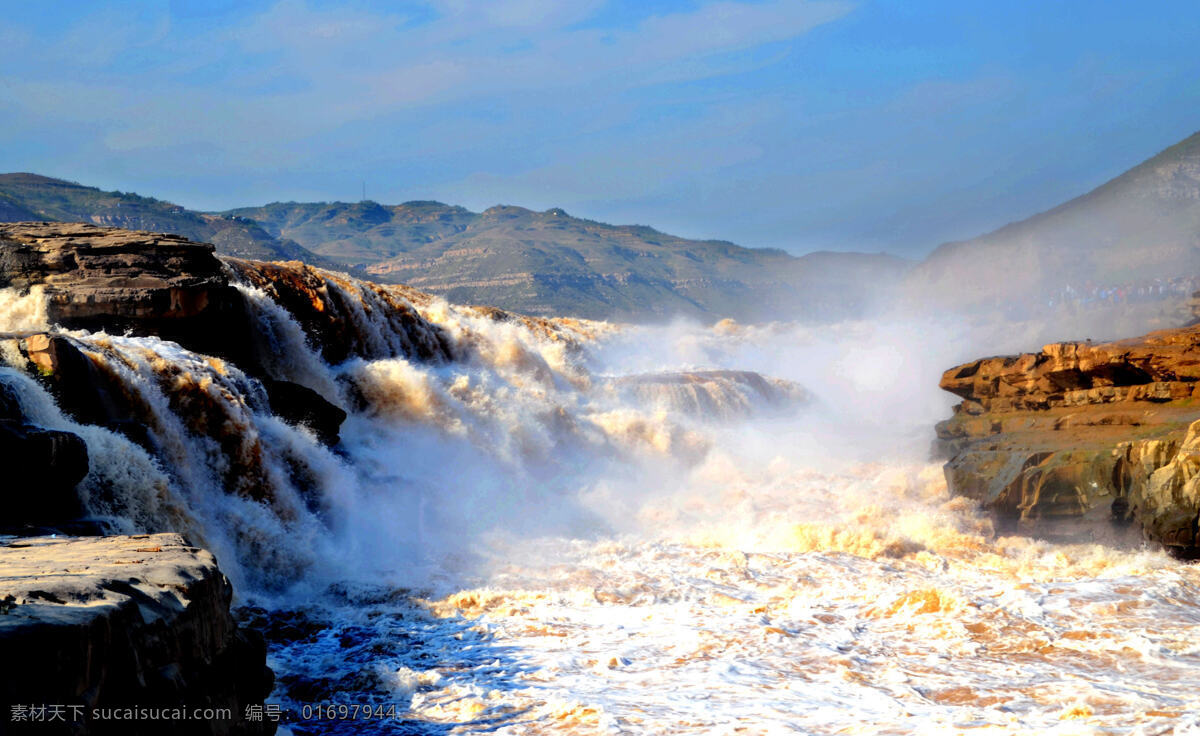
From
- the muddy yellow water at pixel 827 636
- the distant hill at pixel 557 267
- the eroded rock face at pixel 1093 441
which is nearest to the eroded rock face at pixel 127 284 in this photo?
the muddy yellow water at pixel 827 636

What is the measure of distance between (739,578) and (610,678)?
3806mm

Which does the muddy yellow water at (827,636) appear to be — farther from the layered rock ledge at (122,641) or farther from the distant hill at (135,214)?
the distant hill at (135,214)

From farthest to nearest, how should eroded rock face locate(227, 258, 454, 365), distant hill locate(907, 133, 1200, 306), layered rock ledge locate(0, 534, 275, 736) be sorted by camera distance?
1. distant hill locate(907, 133, 1200, 306)
2. eroded rock face locate(227, 258, 454, 365)
3. layered rock ledge locate(0, 534, 275, 736)

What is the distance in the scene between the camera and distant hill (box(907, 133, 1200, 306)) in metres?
58.2

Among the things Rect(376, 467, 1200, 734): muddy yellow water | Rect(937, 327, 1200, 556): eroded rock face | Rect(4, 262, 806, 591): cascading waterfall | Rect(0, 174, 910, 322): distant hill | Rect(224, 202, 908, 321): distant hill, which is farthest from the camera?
Rect(224, 202, 908, 321): distant hill

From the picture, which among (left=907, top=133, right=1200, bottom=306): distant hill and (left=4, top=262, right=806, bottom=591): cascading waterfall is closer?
(left=4, top=262, right=806, bottom=591): cascading waterfall

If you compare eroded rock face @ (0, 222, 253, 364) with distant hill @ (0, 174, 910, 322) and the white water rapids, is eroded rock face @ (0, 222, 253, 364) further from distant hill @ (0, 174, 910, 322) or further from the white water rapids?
distant hill @ (0, 174, 910, 322)

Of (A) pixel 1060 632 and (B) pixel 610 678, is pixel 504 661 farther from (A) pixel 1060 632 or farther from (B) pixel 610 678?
(A) pixel 1060 632

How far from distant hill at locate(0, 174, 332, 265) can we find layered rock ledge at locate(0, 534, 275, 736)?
107 metres

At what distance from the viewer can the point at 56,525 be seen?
7.71 m

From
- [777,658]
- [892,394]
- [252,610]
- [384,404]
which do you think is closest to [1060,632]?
[777,658]

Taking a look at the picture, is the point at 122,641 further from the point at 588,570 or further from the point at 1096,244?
the point at 1096,244

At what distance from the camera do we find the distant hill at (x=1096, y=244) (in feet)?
191

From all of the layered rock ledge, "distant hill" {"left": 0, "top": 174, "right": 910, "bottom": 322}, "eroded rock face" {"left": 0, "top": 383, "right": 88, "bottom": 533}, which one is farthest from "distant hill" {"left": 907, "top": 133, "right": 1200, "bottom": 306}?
the layered rock ledge
